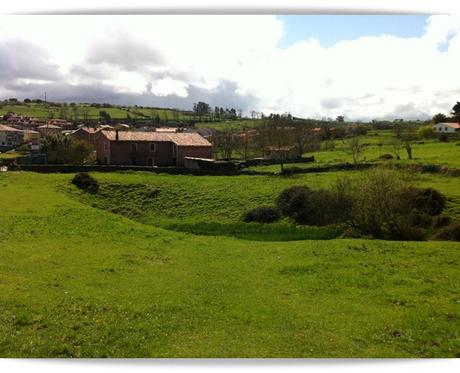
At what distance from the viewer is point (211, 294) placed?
17469 mm

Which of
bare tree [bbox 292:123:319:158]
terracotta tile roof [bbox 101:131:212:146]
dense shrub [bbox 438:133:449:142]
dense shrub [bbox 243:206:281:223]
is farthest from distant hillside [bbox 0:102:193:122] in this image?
dense shrub [bbox 243:206:281:223]

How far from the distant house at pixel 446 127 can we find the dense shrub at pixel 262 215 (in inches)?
1825

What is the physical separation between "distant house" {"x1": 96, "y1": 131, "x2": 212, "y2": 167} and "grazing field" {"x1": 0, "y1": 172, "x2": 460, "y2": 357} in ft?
111

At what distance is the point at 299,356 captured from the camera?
13.1 m

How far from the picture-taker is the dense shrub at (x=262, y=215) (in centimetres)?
3650

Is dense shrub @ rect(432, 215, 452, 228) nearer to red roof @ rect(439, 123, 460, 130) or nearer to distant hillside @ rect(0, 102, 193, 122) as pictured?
red roof @ rect(439, 123, 460, 130)

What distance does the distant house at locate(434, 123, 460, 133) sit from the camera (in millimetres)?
72088

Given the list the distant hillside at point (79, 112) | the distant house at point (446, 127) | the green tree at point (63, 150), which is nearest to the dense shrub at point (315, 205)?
the green tree at point (63, 150)

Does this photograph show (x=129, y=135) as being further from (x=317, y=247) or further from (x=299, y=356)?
(x=299, y=356)

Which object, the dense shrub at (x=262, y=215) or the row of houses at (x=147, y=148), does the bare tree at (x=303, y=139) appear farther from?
the dense shrub at (x=262, y=215)

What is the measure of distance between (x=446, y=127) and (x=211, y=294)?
69.4 m
